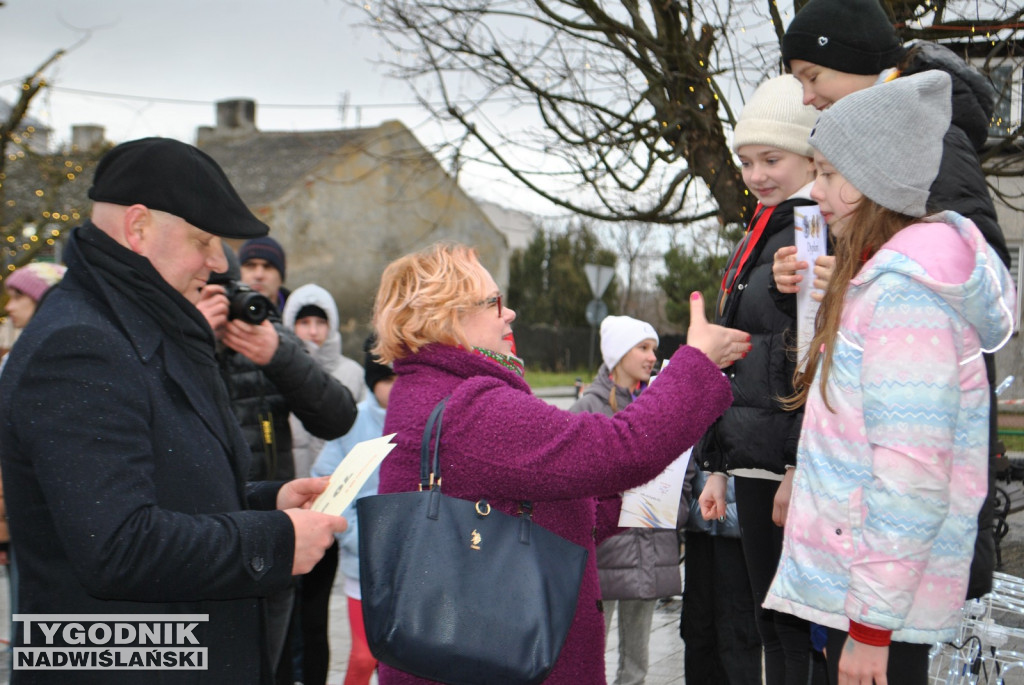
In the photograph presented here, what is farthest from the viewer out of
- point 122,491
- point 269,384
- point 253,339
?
point 269,384

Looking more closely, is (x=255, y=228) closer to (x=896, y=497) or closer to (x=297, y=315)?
(x=896, y=497)

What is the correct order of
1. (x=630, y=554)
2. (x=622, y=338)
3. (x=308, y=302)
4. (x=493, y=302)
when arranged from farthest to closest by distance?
1. (x=308, y=302)
2. (x=622, y=338)
3. (x=630, y=554)
4. (x=493, y=302)

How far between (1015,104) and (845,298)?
176 inches

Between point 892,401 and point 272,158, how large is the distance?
89.8 feet

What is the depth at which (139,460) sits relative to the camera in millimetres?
1907

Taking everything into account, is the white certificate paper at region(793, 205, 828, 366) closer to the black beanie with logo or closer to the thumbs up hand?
the thumbs up hand

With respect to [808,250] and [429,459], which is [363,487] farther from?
[808,250]

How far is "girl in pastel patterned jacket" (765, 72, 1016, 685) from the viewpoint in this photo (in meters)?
1.87

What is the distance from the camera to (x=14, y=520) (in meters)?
1.99

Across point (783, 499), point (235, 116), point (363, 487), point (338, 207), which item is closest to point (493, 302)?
point (783, 499)

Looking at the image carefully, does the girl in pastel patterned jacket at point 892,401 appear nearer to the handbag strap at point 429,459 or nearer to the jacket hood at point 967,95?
the jacket hood at point 967,95

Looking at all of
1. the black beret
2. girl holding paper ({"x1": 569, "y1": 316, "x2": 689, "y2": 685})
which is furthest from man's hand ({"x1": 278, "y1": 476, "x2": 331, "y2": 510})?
girl holding paper ({"x1": 569, "y1": 316, "x2": 689, "y2": 685})

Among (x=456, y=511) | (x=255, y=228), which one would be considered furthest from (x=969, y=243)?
(x=255, y=228)

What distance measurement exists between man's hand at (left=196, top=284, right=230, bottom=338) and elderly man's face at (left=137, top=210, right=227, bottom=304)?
2.63 ft
